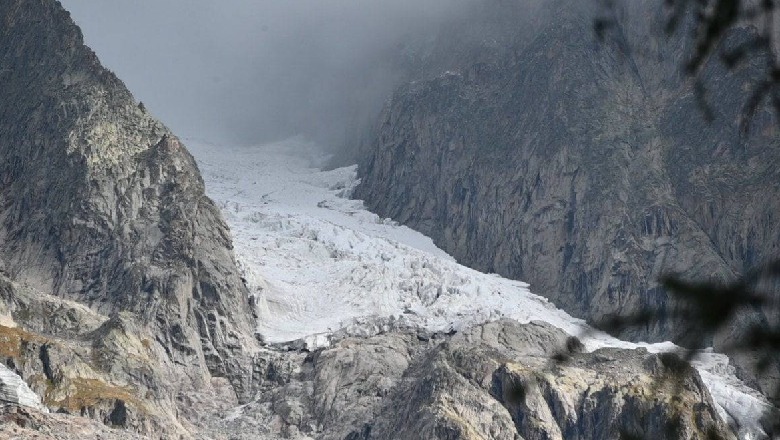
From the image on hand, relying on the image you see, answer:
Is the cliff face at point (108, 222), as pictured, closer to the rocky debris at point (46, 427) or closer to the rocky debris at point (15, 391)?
the rocky debris at point (15, 391)

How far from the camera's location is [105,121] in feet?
543

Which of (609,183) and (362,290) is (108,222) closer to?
(362,290)

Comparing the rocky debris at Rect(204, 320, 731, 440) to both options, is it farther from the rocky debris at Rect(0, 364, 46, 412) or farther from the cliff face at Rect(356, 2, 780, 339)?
the rocky debris at Rect(0, 364, 46, 412)

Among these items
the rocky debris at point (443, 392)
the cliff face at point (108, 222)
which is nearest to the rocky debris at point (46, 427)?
the cliff face at point (108, 222)

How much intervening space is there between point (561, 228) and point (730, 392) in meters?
43.6

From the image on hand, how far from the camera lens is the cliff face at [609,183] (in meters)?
168

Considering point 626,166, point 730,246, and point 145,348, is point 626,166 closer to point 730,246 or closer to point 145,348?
point 730,246

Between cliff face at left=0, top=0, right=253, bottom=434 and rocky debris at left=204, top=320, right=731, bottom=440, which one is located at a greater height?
cliff face at left=0, top=0, right=253, bottom=434

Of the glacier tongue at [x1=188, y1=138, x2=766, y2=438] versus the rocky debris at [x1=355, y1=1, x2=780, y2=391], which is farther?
the rocky debris at [x1=355, y1=1, x2=780, y2=391]

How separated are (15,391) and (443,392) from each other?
35934 millimetres

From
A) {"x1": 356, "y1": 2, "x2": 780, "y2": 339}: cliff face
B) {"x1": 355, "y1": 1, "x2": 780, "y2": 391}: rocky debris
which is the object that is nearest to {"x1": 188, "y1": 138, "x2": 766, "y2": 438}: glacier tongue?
{"x1": 355, "y1": 1, "x2": 780, "y2": 391}: rocky debris

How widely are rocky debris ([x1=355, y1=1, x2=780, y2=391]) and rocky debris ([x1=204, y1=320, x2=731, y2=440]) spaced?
18813mm

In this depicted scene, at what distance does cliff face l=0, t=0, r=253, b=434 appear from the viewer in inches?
Answer: 5586

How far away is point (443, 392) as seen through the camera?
412 feet
